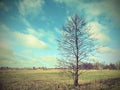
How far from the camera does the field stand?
6164mm

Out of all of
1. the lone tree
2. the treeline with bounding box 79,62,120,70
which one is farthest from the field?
the lone tree

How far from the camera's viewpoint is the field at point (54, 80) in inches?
243

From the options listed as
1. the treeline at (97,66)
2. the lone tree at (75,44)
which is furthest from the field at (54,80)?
the lone tree at (75,44)

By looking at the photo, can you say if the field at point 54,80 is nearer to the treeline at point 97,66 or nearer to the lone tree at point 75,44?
the treeline at point 97,66

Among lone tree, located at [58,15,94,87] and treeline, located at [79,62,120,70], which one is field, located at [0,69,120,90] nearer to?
treeline, located at [79,62,120,70]

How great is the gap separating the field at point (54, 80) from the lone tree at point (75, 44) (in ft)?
0.71

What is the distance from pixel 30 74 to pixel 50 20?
4.99 ft

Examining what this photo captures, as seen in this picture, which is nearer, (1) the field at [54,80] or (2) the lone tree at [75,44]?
(1) the field at [54,80]

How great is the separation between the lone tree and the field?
0.71 feet

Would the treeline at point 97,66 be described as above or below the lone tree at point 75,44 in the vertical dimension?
below

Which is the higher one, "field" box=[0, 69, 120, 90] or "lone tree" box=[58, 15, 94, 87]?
"lone tree" box=[58, 15, 94, 87]

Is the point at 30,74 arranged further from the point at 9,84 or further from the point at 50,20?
the point at 50,20

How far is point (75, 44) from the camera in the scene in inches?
253

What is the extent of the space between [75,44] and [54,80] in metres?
1.05
